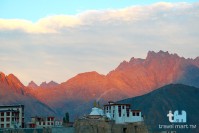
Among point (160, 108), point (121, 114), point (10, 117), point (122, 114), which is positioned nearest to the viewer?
point (122, 114)

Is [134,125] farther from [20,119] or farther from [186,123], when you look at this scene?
[186,123]

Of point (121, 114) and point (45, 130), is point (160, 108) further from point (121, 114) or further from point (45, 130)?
point (45, 130)

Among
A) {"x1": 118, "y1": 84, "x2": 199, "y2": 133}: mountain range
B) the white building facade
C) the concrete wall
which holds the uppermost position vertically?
{"x1": 118, "y1": 84, "x2": 199, "y2": 133}: mountain range

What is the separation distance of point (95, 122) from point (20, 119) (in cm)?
2886

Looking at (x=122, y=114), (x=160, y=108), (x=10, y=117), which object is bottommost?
(x=122, y=114)

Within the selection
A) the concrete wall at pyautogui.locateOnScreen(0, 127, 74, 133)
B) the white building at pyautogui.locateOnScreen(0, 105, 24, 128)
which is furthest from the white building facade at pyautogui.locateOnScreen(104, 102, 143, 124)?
the white building at pyautogui.locateOnScreen(0, 105, 24, 128)

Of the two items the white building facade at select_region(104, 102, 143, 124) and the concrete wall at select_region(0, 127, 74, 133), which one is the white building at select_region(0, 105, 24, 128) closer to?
the concrete wall at select_region(0, 127, 74, 133)

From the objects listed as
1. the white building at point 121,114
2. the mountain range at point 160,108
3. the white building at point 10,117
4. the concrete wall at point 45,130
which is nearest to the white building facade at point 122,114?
the white building at point 121,114

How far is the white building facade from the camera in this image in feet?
300

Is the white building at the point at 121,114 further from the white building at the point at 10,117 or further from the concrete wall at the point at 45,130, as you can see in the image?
the white building at the point at 10,117

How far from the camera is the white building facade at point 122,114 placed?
91.4 m

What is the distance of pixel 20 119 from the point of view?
110 meters

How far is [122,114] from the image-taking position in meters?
92.5

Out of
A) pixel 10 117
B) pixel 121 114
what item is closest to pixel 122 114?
pixel 121 114
